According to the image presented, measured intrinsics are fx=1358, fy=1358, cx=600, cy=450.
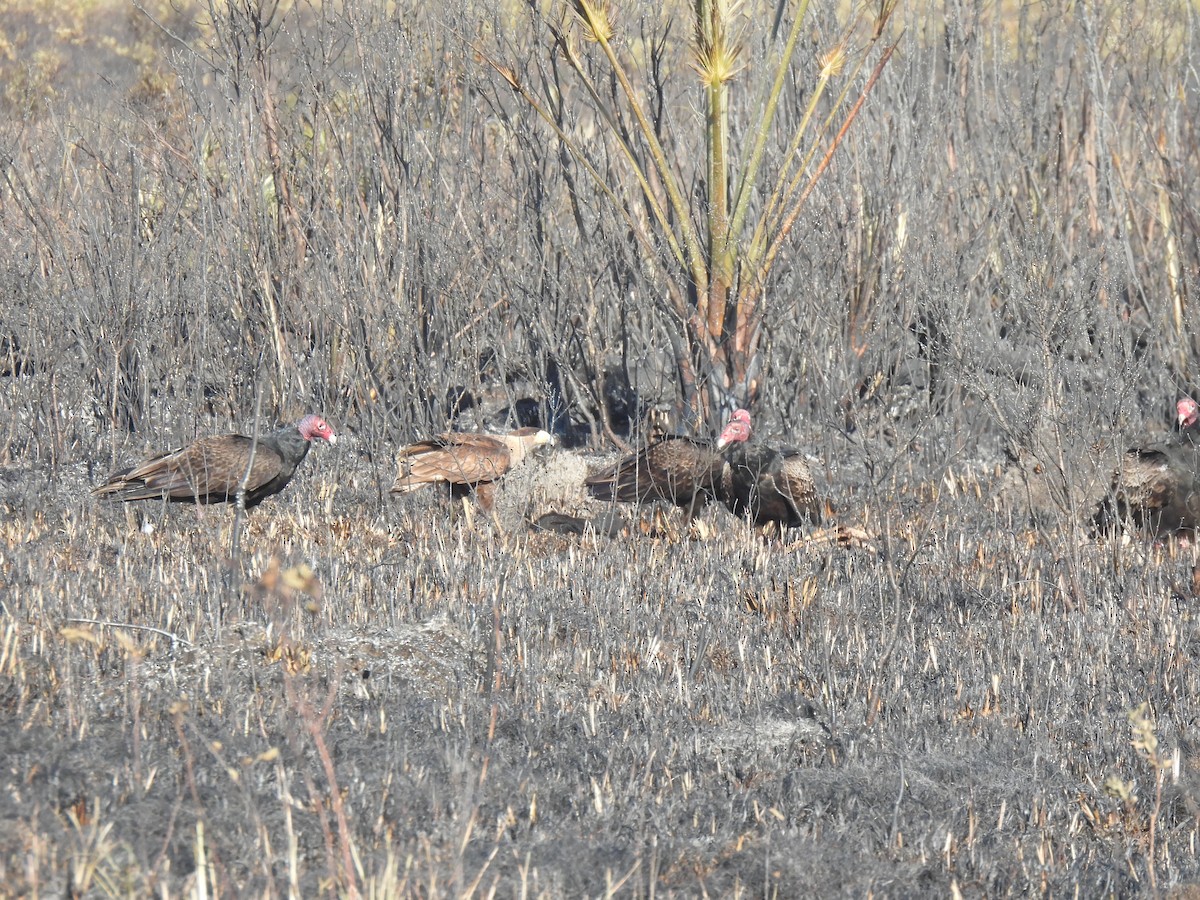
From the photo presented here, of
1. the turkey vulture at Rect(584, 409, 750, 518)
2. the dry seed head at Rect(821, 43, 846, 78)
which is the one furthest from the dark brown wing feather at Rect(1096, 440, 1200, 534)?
the dry seed head at Rect(821, 43, 846, 78)

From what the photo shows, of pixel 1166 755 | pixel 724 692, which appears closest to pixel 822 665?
pixel 724 692

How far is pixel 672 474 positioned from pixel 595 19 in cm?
219

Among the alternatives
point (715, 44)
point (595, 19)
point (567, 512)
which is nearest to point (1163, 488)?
point (567, 512)

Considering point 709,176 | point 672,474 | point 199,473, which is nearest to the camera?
point 199,473

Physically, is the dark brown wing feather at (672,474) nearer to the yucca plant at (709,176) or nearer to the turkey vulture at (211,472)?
the yucca plant at (709,176)

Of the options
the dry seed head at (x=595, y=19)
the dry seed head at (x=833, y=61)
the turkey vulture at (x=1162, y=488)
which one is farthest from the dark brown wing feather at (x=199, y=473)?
the turkey vulture at (x=1162, y=488)

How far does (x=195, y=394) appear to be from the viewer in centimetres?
788

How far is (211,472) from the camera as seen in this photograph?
20.0ft

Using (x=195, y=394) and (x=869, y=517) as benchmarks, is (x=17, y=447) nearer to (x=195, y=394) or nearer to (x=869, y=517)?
(x=195, y=394)

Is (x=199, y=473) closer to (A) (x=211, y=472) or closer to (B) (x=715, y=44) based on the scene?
(A) (x=211, y=472)

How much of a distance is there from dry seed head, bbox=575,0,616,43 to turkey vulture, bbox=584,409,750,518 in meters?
1.92

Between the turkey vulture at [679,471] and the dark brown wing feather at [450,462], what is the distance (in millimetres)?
559

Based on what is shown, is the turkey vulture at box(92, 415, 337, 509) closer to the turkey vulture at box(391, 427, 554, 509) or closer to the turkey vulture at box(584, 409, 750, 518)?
the turkey vulture at box(391, 427, 554, 509)

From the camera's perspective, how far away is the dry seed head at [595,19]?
6434 millimetres
